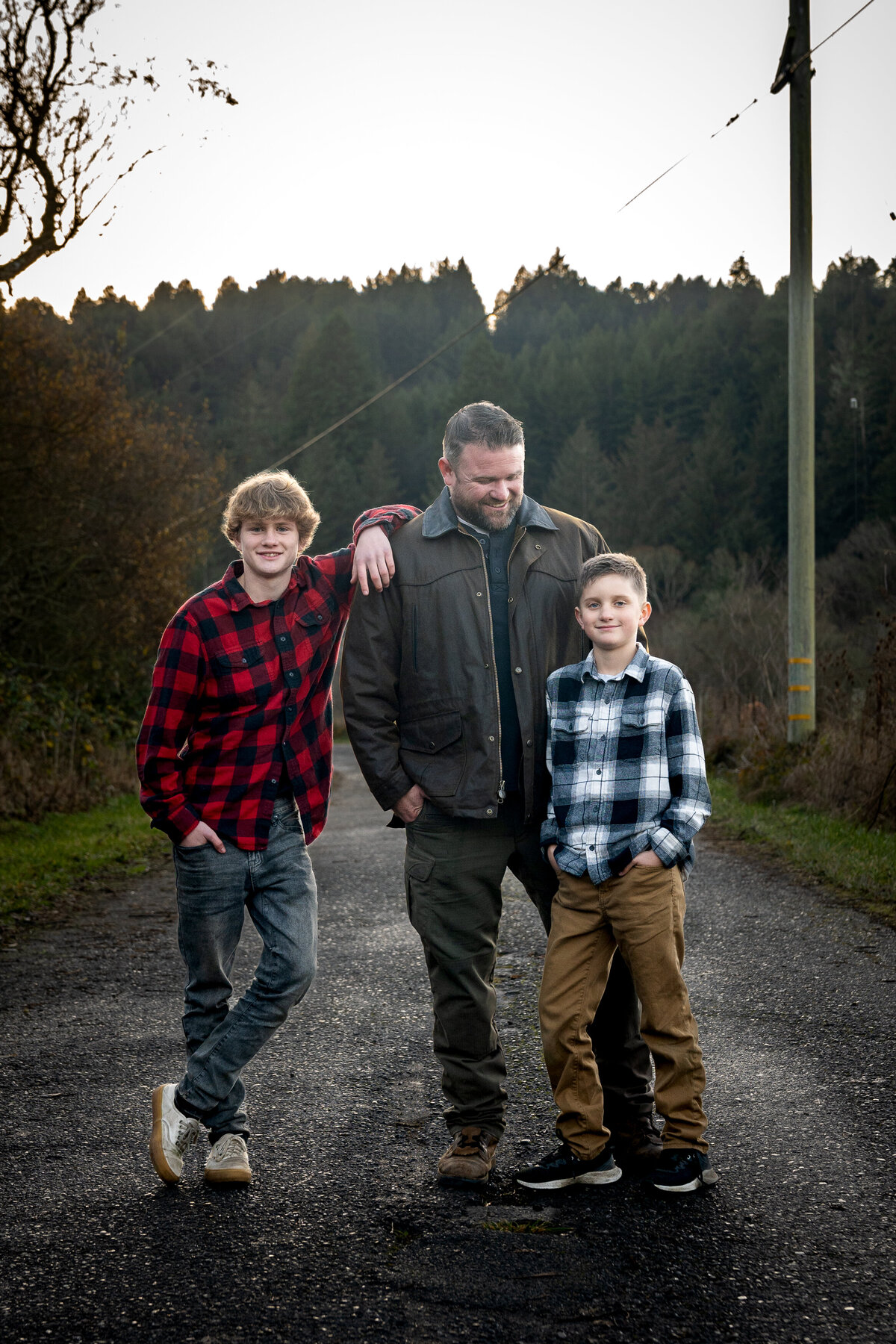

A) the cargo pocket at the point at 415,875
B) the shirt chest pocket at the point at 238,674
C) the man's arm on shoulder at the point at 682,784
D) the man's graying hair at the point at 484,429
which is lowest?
the cargo pocket at the point at 415,875

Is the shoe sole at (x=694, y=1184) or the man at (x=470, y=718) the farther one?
the man at (x=470, y=718)

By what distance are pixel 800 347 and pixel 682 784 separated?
9.90m

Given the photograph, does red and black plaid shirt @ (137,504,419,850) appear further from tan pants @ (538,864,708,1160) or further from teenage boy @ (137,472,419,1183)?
tan pants @ (538,864,708,1160)

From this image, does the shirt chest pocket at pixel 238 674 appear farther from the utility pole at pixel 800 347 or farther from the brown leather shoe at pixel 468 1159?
the utility pole at pixel 800 347

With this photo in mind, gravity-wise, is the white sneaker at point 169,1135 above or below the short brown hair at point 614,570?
below

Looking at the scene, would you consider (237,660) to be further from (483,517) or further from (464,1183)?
(464,1183)

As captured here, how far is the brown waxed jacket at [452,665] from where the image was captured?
3699mm

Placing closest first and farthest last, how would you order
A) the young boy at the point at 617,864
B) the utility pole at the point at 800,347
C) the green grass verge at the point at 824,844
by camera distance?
the young boy at the point at 617,864 → the green grass verge at the point at 824,844 → the utility pole at the point at 800,347

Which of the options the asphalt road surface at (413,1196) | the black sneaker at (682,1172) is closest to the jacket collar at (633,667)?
the black sneaker at (682,1172)

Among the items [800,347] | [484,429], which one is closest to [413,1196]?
[484,429]

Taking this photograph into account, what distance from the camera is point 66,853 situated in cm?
1024

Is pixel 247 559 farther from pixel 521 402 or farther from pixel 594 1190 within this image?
pixel 521 402

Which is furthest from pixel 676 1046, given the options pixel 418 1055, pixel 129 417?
pixel 129 417

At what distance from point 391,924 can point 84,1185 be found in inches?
149
